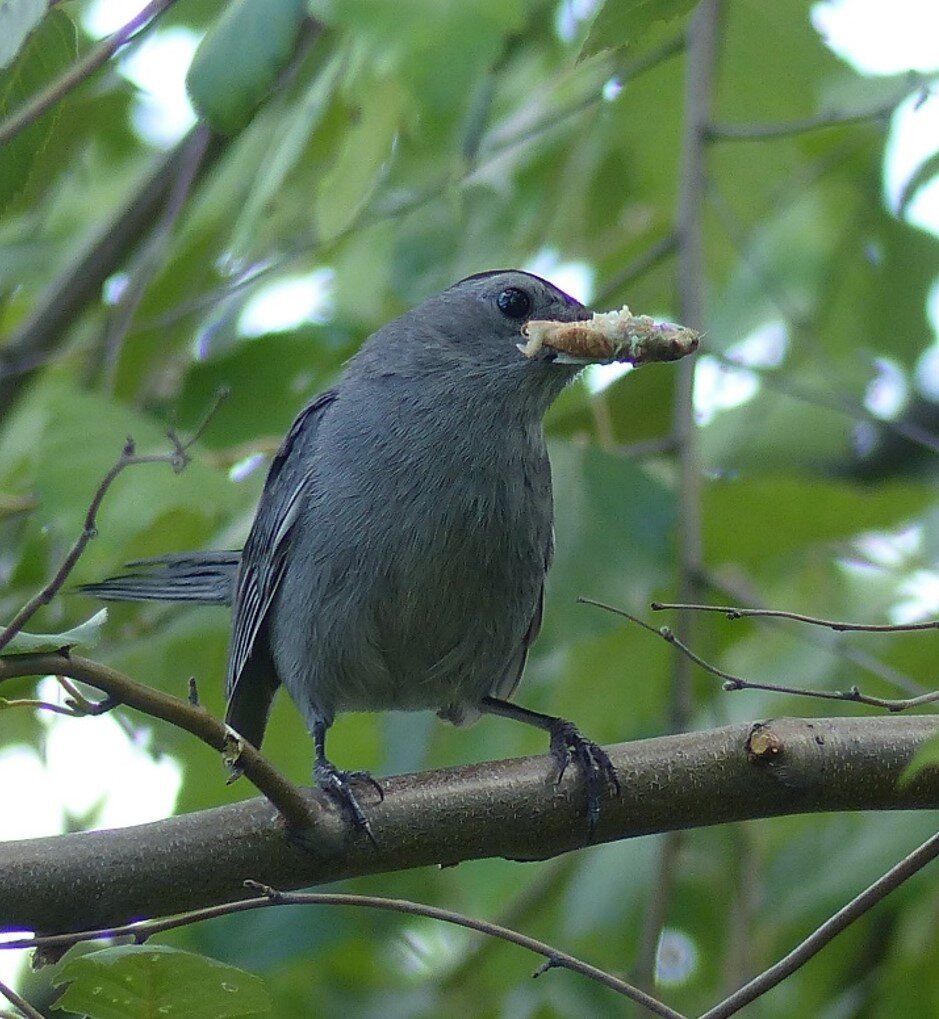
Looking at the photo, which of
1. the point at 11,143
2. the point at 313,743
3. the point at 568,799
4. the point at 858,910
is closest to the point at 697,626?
the point at 313,743

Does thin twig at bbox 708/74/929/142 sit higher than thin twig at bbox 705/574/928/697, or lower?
higher

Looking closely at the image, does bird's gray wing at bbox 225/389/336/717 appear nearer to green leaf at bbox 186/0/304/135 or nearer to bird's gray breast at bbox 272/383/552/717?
bird's gray breast at bbox 272/383/552/717

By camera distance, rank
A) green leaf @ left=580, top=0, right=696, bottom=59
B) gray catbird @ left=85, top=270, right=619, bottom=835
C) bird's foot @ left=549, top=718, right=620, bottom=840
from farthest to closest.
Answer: gray catbird @ left=85, top=270, right=619, bottom=835 < bird's foot @ left=549, top=718, right=620, bottom=840 < green leaf @ left=580, top=0, right=696, bottom=59

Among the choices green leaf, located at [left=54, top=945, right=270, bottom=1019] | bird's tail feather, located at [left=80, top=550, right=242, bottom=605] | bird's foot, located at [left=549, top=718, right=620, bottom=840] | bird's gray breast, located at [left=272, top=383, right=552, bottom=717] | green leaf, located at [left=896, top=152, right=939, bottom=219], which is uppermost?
green leaf, located at [left=896, top=152, right=939, bottom=219]

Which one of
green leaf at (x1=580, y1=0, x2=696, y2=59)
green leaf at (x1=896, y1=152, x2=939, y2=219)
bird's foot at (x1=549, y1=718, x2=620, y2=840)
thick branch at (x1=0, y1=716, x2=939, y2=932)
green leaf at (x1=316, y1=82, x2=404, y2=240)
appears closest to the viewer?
green leaf at (x1=580, y1=0, x2=696, y2=59)

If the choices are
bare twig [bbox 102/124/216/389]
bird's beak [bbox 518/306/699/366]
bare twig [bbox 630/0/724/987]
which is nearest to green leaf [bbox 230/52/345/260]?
bird's beak [bbox 518/306/699/366]

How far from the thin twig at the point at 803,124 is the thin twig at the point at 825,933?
250cm

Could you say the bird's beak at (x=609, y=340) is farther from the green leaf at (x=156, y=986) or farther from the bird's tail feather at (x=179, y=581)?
the green leaf at (x=156, y=986)

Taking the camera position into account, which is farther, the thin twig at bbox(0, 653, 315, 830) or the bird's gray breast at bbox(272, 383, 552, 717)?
the bird's gray breast at bbox(272, 383, 552, 717)

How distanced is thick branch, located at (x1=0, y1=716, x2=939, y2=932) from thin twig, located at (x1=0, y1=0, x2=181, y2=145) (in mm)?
1220

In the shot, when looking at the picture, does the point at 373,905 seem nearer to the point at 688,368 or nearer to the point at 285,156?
the point at 285,156

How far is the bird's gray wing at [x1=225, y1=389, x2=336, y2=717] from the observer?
4.38 metres

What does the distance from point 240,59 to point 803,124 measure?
2.48m

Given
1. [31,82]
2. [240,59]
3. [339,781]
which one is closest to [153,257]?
[339,781]
